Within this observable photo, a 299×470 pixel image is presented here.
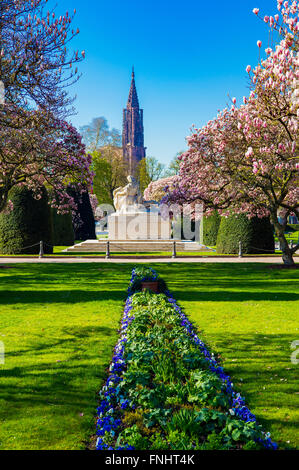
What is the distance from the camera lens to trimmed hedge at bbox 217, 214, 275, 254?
71.4 ft

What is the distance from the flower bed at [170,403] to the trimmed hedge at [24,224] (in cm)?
1681

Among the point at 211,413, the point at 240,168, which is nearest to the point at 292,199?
the point at 240,168

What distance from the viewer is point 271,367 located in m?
5.40

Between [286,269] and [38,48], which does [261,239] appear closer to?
[286,269]

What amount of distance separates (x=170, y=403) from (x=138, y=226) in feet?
82.0

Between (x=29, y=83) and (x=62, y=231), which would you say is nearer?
(x=29, y=83)

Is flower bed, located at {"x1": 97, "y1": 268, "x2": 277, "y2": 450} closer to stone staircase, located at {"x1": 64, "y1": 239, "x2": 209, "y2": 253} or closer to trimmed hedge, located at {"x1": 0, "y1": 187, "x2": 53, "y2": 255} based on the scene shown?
trimmed hedge, located at {"x1": 0, "y1": 187, "x2": 53, "y2": 255}

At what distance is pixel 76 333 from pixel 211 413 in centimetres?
405

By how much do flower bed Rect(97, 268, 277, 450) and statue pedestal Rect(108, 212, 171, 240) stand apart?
73.9ft

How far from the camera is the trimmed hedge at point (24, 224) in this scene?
21.3 m

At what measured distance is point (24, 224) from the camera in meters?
21.6

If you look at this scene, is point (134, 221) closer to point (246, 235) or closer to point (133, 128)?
point (246, 235)

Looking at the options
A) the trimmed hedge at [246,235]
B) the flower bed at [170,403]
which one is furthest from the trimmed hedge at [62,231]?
the flower bed at [170,403]

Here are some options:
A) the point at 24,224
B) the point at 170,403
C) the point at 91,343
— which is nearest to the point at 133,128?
the point at 24,224
